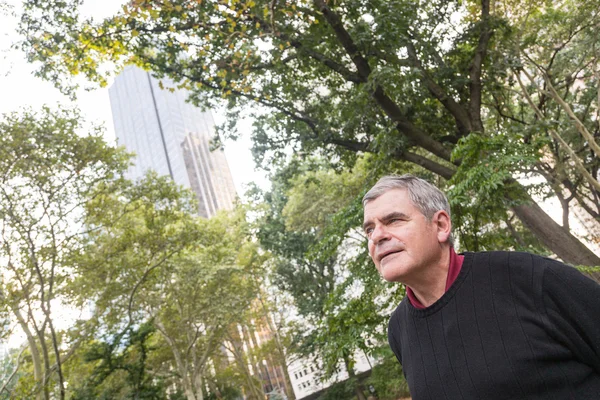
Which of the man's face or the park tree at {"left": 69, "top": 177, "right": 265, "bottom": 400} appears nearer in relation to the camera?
the man's face

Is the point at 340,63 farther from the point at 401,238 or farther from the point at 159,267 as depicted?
the point at 159,267

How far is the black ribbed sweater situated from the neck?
0.16 ft

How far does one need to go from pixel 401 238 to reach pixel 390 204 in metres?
0.14

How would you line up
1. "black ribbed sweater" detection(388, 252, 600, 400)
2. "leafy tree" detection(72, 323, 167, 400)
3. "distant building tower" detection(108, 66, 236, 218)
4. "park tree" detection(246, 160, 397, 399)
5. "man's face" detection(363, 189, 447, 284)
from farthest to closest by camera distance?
"distant building tower" detection(108, 66, 236, 218) → "leafy tree" detection(72, 323, 167, 400) → "park tree" detection(246, 160, 397, 399) → "man's face" detection(363, 189, 447, 284) → "black ribbed sweater" detection(388, 252, 600, 400)

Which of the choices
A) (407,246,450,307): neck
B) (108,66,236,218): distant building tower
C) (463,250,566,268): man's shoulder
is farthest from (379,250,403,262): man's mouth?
(108,66,236,218): distant building tower

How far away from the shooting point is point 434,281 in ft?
4.87

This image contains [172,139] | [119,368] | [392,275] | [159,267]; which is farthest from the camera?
[172,139]

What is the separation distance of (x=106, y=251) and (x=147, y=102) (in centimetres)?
10331

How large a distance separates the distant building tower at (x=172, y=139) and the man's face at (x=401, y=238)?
89362mm

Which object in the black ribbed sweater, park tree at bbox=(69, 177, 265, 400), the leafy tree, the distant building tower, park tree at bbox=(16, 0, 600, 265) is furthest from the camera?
the distant building tower

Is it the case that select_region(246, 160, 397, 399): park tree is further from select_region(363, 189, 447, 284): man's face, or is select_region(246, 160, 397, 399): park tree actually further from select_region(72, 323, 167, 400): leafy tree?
select_region(72, 323, 167, 400): leafy tree

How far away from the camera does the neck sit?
4.86 ft

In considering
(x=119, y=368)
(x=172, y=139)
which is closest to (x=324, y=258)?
(x=119, y=368)

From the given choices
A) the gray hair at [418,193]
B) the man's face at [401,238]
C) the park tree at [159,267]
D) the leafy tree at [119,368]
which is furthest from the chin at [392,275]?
the park tree at [159,267]
